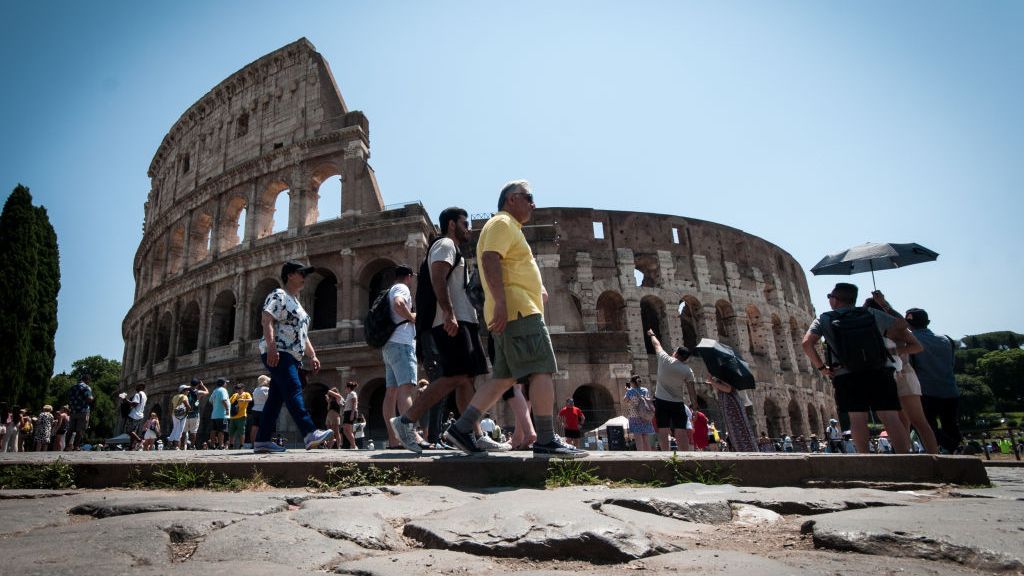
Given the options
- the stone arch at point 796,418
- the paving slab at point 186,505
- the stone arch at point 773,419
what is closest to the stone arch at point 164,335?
the paving slab at point 186,505

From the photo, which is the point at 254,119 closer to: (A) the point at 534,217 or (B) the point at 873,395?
(A) the point at 534,217

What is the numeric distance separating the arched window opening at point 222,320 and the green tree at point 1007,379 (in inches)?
2907

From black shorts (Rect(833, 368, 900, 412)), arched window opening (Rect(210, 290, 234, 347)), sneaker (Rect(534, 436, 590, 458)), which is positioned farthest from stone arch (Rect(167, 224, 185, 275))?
black shorts (Rect(833, 368, 900, 412))

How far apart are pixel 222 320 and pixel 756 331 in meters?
22.7

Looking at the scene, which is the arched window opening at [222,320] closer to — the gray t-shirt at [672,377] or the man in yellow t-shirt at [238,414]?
the man in yellow t-shirt at [238,414]

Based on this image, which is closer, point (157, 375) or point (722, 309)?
point (157, 375)

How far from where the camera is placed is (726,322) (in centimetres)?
2388

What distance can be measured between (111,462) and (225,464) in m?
0.88

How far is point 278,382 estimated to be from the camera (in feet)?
15.8

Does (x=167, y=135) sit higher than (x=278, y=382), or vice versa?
(x=167, y=135)

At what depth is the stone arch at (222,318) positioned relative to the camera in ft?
66.4

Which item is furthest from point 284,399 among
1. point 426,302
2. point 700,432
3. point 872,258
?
point 872,258

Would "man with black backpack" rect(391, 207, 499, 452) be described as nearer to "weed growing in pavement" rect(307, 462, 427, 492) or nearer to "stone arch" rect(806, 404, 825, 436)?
"weed growing in pavement" rect(307, 462, 427, 492)

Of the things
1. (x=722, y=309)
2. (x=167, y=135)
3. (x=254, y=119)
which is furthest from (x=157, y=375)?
(x=722, y=309)
